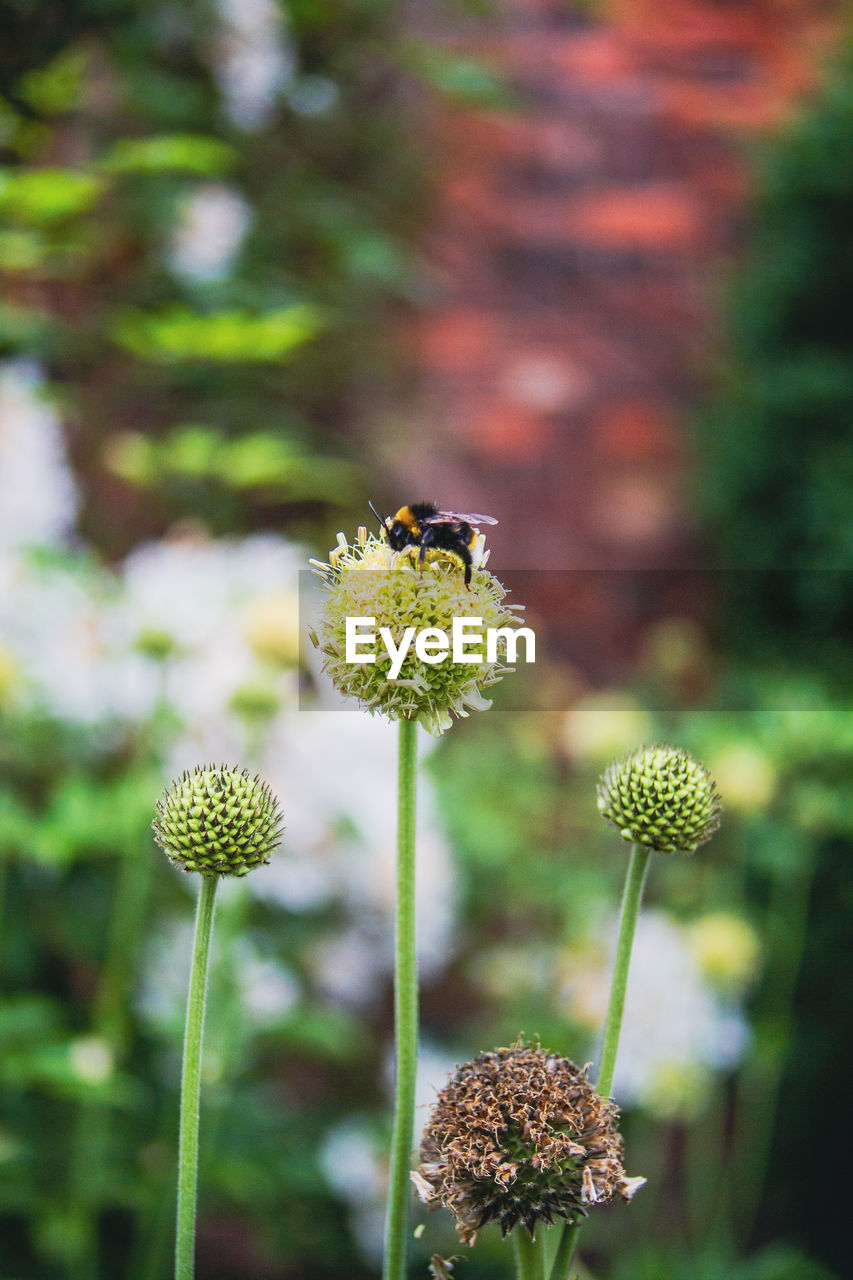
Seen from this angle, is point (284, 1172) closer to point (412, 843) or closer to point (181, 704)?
point (181, 704)

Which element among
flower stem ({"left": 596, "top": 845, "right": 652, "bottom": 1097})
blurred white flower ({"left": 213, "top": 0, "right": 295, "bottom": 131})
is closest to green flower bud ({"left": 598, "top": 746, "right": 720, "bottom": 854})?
flower stem ({"left": 596, "top": 845, "right": 652, "bottom": 1097})

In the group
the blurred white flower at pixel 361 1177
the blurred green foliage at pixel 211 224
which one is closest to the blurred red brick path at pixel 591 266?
the blurred green foliage at pixel 211 224

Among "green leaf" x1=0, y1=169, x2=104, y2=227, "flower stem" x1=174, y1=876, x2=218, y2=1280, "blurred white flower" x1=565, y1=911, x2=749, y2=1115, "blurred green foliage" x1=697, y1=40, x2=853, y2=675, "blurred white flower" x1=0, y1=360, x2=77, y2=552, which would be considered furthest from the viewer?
"blurred green foliage" x1=697, y1=40, x2=853, y2=675

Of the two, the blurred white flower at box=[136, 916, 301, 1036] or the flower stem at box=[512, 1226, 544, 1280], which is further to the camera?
the blurred white flower at box=[136, 916, 301, 1036]

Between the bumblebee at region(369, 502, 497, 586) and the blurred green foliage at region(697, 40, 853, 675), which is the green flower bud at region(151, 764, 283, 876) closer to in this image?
the bumblebee at region(369, 502, 497, 586)

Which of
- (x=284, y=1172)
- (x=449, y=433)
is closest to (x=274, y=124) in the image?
(x=449, y=433)

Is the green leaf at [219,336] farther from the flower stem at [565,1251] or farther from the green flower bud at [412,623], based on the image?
the flower stem at [565,1251]
